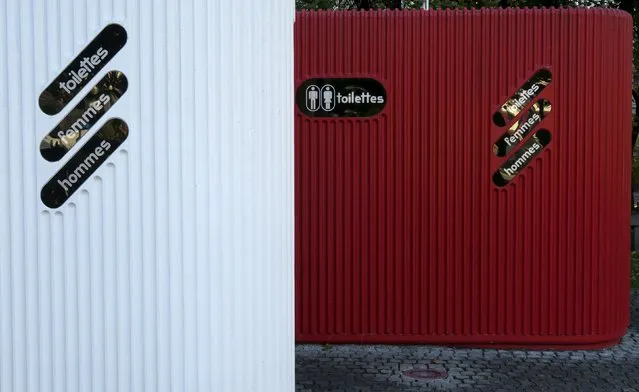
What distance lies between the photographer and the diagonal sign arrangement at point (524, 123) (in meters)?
7.48

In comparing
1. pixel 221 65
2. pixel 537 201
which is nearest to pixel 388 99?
pixel 537 201

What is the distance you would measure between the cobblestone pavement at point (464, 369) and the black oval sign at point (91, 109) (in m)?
4.25

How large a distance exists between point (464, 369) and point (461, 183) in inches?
65.8

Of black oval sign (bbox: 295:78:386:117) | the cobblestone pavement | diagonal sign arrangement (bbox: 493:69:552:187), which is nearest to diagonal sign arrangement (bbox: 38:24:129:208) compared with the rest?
the cobblestone pavement

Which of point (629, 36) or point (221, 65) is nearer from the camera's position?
point (221, 65)

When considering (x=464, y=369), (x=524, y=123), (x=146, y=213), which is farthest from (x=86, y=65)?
(x=524, y=123)

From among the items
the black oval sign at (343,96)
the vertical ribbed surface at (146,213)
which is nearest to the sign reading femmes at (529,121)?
the black oval sign at (343,96)

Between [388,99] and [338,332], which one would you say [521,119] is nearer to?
[388,99]

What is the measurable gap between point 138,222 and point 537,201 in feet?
18.3

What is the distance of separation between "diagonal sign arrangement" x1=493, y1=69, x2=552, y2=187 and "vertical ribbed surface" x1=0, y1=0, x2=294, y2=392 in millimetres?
5152

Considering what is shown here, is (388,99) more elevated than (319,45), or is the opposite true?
(319,45)

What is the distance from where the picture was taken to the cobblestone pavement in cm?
647

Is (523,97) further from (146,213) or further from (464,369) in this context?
(146,213)

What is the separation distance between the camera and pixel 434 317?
7.63 m
